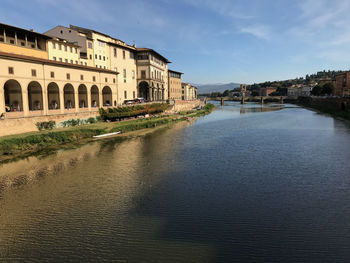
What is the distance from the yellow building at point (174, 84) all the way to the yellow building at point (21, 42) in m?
62.2

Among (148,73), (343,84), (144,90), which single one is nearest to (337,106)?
(343,84)

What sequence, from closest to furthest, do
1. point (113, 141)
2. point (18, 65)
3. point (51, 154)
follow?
point (51, 154), point (18, 65), point (113, 141)

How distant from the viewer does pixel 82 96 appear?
47.7 m

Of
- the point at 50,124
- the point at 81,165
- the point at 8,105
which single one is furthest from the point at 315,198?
→ the point at 8,105

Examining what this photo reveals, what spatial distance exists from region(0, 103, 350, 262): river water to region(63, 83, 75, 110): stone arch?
19760 mm

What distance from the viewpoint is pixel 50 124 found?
3559 centimetres

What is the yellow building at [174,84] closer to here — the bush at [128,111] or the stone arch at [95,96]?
the bush at [128,111]

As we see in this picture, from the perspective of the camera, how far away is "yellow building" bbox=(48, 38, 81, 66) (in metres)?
45.5

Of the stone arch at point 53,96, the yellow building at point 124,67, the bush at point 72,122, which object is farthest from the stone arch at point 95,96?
the yellow building at point 124,67

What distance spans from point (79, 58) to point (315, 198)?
49601 millimetres

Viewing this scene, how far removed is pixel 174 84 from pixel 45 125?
256ft

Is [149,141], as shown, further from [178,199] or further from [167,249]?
[167,249]

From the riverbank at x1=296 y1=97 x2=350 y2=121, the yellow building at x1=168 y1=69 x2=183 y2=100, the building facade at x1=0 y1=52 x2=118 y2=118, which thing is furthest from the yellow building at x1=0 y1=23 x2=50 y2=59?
the yellow building at x1=168 y1=69 x2=183 y2=100

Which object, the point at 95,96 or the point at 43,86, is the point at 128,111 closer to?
the point at 95,96
